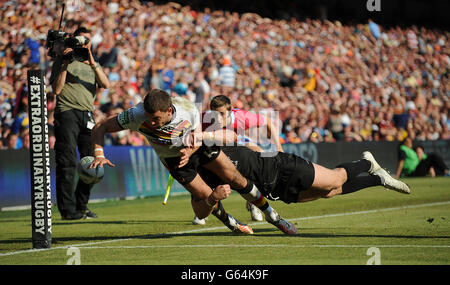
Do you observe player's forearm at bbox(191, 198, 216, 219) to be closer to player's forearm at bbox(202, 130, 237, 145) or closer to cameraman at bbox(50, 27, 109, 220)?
player's forearm at bbox(202, 130, 237, 145)

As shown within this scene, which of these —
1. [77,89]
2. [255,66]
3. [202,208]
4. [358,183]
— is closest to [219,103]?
[202,208]

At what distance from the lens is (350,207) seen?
13367 mm

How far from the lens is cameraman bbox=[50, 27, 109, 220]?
12.0m

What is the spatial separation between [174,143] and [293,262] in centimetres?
218

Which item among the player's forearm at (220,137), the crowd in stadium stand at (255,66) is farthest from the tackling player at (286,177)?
the crowd in stadium stand at (255,66)

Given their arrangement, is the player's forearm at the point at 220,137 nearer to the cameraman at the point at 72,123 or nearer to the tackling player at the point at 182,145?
the tackling player at the point at 182,145

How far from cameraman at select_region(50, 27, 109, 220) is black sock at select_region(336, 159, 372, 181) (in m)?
4.25

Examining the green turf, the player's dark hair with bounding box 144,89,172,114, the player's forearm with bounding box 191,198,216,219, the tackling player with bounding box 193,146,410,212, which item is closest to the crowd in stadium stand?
the green turf

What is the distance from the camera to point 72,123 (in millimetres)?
12070

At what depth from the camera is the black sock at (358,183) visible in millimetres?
9773

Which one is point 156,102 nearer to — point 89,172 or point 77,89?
point 89,172

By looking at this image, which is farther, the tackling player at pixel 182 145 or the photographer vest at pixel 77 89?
the photographer vest at pixel 77 89

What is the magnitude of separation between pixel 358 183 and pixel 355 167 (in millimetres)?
282

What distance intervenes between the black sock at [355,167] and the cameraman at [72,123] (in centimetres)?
425
